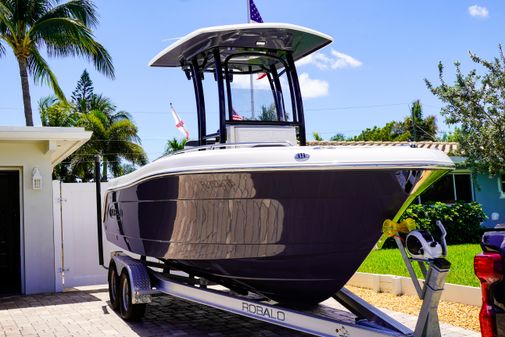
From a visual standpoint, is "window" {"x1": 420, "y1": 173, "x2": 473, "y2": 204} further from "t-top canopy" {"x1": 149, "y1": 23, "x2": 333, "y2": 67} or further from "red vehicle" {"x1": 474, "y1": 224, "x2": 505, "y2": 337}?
"red vehicle" {"x1": 474, "y1": 224, "x2": 505, "y2": 337}

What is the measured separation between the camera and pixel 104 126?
94.2 feet

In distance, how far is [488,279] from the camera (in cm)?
281

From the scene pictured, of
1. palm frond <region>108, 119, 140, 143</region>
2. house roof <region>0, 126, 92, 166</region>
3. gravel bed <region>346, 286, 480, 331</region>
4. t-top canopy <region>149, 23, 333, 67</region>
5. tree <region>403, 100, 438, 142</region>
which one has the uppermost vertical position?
tree <region>403, 100, 438, 142</region>

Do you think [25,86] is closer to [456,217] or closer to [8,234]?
[8,234]

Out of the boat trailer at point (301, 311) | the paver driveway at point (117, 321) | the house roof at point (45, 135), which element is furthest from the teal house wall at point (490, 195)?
the boat trailer at point (301, 311)

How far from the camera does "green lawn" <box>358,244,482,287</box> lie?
8125 mm

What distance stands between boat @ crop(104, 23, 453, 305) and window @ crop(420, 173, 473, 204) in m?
13.8

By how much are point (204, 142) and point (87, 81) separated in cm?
3693

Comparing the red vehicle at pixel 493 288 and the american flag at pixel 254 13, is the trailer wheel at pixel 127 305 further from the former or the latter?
the red vehicle at pixel 493 288

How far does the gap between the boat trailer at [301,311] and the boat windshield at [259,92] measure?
185cm

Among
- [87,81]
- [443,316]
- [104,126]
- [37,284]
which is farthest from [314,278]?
[87,81]

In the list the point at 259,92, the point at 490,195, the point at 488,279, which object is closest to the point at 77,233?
the point at 259,92

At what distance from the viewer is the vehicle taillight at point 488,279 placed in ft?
9.11

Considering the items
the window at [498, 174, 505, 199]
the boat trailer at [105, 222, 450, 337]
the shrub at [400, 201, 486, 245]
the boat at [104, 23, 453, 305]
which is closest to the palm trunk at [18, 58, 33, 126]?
the shrub at [400, 201, 486, 245]
